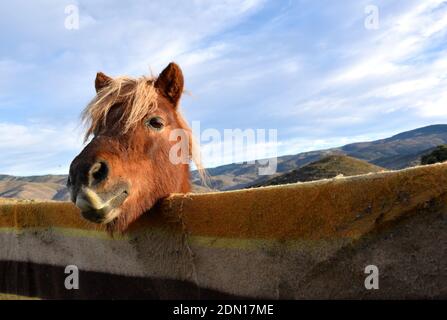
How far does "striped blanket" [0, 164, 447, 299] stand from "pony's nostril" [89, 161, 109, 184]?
753mm

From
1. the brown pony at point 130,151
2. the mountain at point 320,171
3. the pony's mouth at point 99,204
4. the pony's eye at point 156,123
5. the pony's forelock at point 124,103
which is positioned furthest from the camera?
the mountain at point 320,171

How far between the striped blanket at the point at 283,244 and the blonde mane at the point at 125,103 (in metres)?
0.97

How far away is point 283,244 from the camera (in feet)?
8.48

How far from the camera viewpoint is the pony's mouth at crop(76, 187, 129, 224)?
3.00m

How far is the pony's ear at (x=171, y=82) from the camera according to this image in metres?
4.30

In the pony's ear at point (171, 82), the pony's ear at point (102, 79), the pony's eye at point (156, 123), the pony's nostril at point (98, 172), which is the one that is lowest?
the pony's nostril at point (98, 172)

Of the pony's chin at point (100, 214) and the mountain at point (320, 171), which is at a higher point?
the mountain at point (320, 171)

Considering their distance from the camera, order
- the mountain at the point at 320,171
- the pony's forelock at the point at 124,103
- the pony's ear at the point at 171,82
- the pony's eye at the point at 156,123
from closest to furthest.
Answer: the pony's forelock at the point at 124,103 → the pony's eye at the point at 156,123 → the pony's ear at the point at 171,82 → the mountain at the point at 320,171

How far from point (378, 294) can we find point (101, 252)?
313 cm

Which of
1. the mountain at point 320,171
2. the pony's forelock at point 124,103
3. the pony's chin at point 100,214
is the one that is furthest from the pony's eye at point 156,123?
the mountain at point 320,171

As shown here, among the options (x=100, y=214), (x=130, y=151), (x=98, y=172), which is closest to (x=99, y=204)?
(x=100, y=214)

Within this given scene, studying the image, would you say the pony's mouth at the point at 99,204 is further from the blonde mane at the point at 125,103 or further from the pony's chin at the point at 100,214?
the blonde mane at the point at 125,103

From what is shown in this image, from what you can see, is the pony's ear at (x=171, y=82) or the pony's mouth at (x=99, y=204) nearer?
the pony's mouth at (x=99, y=204)
